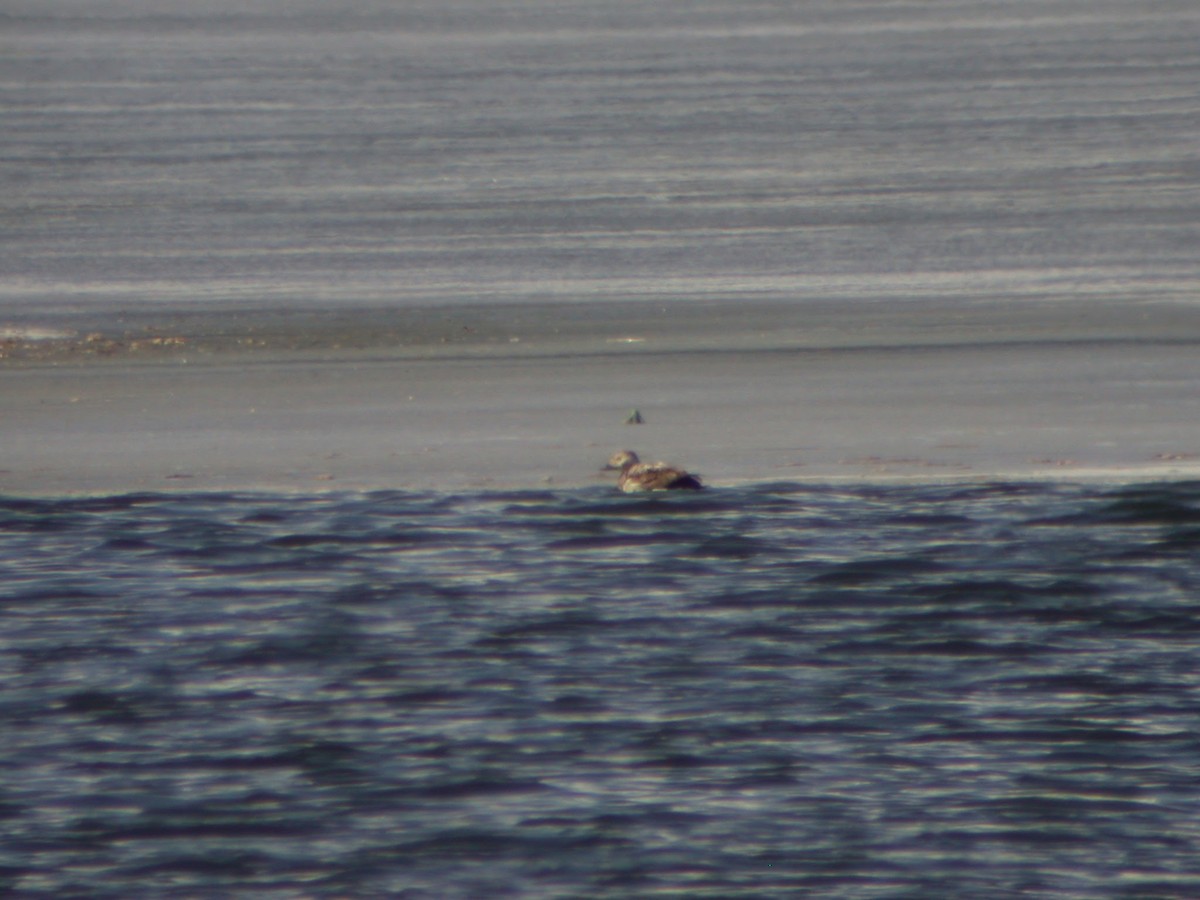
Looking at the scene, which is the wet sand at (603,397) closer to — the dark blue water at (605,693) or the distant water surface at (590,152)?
the dark blue water at (605,693)

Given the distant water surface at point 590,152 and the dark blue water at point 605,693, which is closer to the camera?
Answer: the dark blue water at point 605,693

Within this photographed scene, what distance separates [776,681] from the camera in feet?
27.0

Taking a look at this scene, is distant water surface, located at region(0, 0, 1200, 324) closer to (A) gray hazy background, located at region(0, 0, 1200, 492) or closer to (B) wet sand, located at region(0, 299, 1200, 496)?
(A) gray hazy background, located at region(0, 0, 1200, 492)

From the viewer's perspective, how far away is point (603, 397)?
13.6m

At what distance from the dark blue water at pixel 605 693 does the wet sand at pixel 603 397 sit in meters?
0.60

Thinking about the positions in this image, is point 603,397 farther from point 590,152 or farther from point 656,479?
point 590,152

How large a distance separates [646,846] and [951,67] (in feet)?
64.1

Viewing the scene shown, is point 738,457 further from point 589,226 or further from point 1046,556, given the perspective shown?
point 589,226

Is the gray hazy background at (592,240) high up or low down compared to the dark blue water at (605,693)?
up

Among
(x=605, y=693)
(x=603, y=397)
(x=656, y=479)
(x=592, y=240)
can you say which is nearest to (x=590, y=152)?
(x=592, y=240)

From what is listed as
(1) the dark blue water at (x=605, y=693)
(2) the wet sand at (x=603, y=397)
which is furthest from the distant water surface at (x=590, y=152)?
(1) the dark blue water at (x=605, y=693)

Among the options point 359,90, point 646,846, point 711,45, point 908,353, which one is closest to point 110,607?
point 646,846

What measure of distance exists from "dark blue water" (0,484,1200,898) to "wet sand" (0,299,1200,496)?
1.96ft

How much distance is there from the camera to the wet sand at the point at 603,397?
11.9 meters
